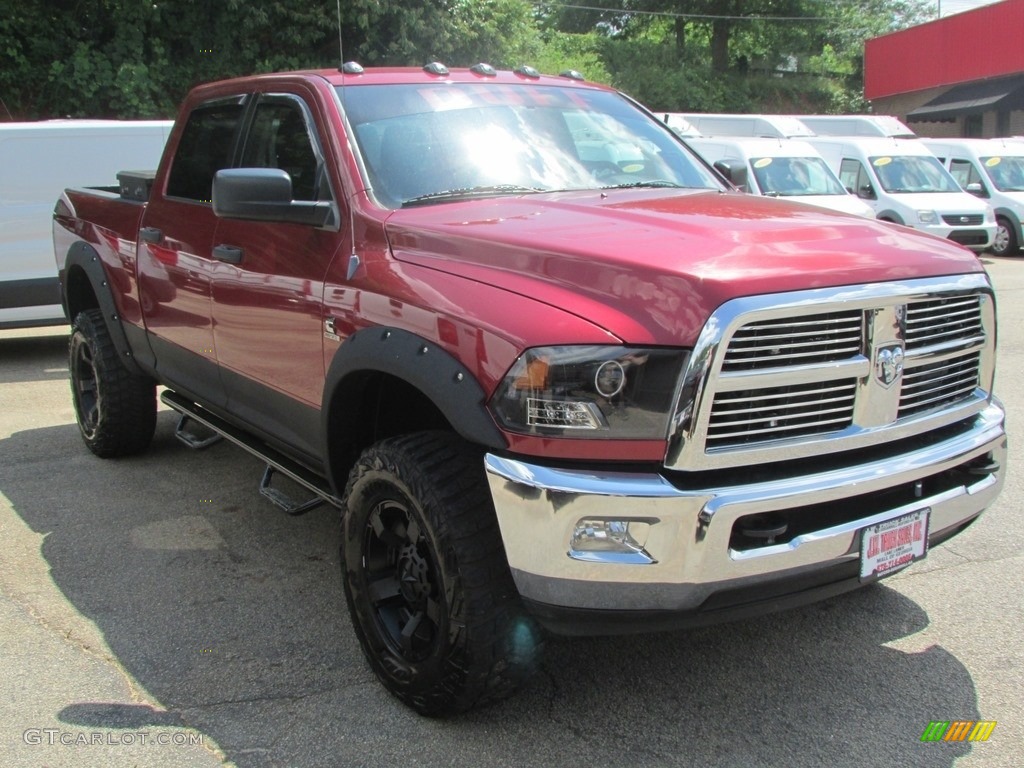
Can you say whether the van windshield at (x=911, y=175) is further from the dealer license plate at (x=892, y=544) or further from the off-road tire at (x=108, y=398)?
the dealer license plate at (x=892, y=544)

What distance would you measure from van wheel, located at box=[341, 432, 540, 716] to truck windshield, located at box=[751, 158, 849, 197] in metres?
12.4

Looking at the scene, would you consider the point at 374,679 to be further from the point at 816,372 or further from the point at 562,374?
the point at 816,372

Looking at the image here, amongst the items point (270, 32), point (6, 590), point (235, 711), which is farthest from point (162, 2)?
point (235, 711)

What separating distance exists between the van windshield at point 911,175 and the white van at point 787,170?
174 centimetres

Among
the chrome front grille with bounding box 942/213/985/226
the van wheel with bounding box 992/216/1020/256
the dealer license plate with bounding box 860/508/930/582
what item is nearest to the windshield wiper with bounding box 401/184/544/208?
the dealer license plate with bounding box 860/508/930/582

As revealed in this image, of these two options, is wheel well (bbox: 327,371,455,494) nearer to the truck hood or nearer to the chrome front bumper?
the truck hood

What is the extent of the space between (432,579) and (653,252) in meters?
1.16

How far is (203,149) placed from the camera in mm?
5078

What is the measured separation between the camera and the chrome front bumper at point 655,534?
2711 mm

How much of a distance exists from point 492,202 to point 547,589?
4.93 ft

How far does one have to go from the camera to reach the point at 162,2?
57.5ft

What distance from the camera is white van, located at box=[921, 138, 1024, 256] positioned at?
Answer: 1817 cm

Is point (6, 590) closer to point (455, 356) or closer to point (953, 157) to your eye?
point (455, 356)

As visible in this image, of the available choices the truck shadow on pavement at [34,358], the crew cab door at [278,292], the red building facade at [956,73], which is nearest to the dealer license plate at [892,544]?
the crew cab door at [278,292]
